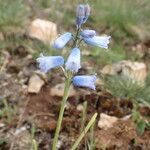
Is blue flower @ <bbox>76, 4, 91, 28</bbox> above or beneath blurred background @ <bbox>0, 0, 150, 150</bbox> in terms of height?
above

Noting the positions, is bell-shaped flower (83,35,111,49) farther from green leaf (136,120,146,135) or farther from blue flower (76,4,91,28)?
green leaf (136,120,146,135)

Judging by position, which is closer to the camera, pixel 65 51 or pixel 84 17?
pixel 84 17

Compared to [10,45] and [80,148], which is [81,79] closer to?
[80,148]

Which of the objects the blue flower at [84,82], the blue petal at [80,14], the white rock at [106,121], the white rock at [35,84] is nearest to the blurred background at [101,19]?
the white rock at [35,84]

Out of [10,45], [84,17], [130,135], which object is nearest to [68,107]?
[130,135]

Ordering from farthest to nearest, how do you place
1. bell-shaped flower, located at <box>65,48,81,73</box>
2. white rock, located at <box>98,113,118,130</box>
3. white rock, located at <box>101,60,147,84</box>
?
white rock, located at <box>101,60,147,84</box>
white rock, located at <box>98,113,118,130</box>
bell-shaped flower, located at <box>65,48,81,73</box>

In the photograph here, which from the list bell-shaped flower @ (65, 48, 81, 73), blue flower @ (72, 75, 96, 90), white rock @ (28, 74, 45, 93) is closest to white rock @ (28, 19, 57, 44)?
white rock @ (28, 74, 45, 93)
